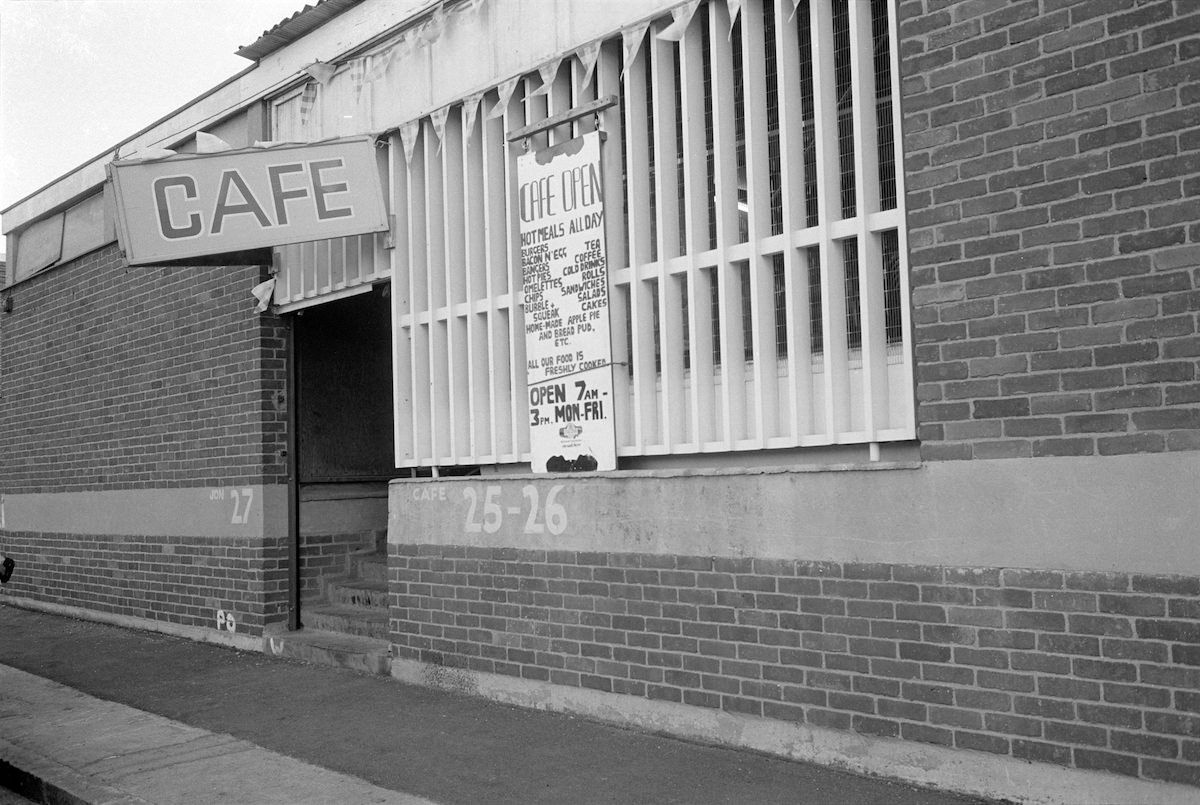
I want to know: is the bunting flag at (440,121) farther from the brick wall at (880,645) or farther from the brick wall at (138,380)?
the brick wall at (880,645)

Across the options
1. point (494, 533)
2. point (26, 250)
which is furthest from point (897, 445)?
point (26, 250)

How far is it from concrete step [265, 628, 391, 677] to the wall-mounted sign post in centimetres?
303

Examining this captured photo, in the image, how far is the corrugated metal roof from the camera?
8734mm

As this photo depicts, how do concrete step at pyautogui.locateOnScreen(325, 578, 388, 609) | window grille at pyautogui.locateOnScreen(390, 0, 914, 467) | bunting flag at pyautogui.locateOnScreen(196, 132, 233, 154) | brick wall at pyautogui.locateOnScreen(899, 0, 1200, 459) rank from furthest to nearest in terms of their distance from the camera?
concrete step at pyautogui.locateOnScreen(325, 578, 388, 609), bunting flag at pyautogui.locateOnScreen(196, 132, 233, 154), window grille at pyautogui.locateOnScreen(390, 0, 914, 467), brick wall at pyautogui.locateOnScreen(899, 0, 1200, 459)

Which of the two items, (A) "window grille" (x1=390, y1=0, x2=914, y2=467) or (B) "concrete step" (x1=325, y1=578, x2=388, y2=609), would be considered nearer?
(A) "window grille" (x1=390, y1=0, x2=914, y2=467)

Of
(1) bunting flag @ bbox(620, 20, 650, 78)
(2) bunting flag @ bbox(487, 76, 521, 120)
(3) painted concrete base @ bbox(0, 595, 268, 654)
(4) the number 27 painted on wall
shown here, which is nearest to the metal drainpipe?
(3) painted concrete base @ bbox(0, 595, 268, 654)

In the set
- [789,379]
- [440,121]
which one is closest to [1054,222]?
[789,379]

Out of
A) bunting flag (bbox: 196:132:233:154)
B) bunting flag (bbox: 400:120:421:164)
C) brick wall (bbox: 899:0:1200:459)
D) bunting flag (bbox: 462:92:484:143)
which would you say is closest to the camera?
brick wall (bbox: 899:0:1200:459)

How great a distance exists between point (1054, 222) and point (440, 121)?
459 cm

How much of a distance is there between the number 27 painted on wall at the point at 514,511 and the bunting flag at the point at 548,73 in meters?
2.47

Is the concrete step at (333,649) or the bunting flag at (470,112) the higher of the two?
the bunting flag at (470,112)

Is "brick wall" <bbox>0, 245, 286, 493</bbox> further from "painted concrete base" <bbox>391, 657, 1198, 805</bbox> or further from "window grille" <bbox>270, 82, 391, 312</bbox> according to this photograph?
"painted concrete base" <bbox>391, 657, 1198, 805</bbox>

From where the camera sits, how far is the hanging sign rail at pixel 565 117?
6633mm

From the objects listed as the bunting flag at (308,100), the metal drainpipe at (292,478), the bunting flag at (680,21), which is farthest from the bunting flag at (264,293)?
the bunting flag at (680,21)
